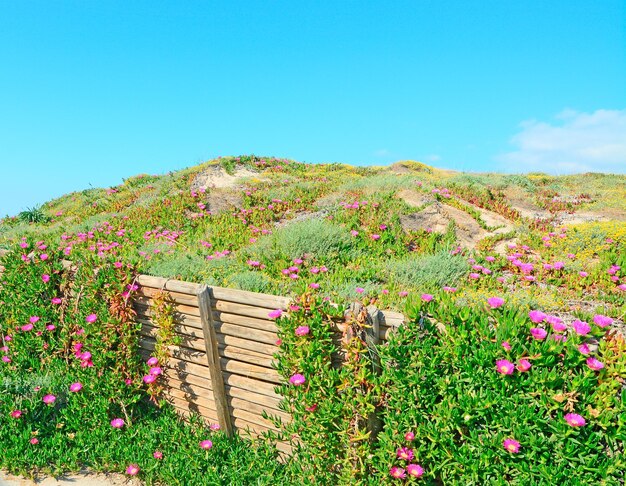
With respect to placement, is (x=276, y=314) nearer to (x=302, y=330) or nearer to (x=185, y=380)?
(x=302, y=330)

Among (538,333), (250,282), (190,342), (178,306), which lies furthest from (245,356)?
(538,333)

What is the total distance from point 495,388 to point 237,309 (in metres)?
2.71

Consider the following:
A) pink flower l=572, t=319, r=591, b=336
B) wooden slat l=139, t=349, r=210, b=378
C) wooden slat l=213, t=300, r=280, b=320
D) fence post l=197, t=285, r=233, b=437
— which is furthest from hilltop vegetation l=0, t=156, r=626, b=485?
wooden slat l=213, t=300, r=280, b=320

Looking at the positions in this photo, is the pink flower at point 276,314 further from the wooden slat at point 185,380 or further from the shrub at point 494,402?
the wooden slat at point 185,380

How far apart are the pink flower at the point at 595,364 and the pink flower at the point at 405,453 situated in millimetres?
1667

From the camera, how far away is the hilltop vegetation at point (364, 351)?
3.56m

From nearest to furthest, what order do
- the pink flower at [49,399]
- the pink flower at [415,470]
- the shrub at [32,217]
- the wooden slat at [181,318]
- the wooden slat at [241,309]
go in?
the pink flower at [415,470] < the wooden slat at [241,309] < the wooden slat at [181,318] < the pink flower at [49,399] < the shrub at [32,217]

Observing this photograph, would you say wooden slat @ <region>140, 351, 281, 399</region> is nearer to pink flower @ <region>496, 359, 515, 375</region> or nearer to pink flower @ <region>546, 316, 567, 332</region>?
→ pink flower @ <region>496, 359, 515, 375</region>

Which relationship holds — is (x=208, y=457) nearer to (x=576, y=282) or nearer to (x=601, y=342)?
(x=601, y=342)

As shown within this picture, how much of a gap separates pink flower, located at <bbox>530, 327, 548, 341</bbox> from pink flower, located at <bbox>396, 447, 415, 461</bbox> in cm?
152

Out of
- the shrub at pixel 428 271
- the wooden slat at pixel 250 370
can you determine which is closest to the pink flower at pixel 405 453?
the wooden slat at pixel 250 370

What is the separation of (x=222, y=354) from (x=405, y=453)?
2.34 m

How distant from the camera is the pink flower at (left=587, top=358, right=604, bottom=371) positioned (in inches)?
133

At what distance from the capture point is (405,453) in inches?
161
